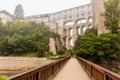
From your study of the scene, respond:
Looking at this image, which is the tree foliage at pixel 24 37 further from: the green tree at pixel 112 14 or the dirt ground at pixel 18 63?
the green tree at pixel 112 14

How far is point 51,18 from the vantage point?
7800 centimetres

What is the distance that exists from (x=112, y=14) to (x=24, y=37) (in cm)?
2783

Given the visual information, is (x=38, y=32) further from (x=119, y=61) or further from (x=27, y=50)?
(x=119, y=61)

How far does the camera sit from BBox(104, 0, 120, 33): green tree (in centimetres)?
3108

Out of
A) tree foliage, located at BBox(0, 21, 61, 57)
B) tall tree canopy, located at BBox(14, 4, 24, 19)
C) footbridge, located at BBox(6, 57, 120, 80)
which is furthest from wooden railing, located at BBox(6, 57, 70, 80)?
tall tree canopy, located at BBox(14, 4, 24, 19)

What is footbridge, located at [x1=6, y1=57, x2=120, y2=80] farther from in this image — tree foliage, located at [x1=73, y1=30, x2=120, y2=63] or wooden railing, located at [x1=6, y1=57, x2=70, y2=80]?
tree foliage, located at [x1=73, y1=30, x2=120, y2=63]

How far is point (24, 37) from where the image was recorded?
54.1m

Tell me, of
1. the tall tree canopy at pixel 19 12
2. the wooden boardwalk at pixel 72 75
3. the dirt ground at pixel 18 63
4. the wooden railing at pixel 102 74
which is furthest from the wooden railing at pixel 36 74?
the tall tree canopy at pixel 19 12

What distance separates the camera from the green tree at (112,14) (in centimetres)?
3108

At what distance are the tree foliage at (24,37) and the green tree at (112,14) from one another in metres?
20.0

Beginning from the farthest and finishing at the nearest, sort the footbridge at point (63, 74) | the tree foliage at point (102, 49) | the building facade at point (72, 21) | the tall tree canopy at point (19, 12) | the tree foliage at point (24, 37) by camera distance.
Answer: the tall tree canopy at point (19, 12)
the building facade at point (72, 21)
the tree foliage at point (24, 37)
the tree foliage at point (102, 49)
the footbridge at point (63, 74)

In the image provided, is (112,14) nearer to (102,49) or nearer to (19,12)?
(102,49)

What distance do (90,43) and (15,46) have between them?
87.3 feet

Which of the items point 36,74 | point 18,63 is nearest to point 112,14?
point 18,63
